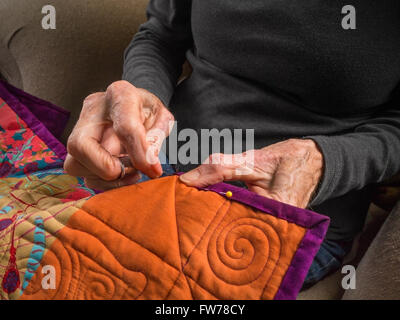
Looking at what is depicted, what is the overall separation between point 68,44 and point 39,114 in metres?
0.19

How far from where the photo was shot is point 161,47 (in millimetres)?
717

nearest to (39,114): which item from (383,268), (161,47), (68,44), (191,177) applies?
(68,44)

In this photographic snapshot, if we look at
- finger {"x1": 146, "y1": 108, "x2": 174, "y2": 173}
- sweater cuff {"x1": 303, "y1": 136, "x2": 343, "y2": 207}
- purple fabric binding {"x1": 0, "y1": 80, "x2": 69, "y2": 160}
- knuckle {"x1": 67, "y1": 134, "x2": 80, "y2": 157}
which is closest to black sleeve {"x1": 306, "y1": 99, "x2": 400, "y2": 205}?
sweater cuff {"x1": 303, "y1": 136, "x2": 343, "y2": 207}

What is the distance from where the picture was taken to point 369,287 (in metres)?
0.43

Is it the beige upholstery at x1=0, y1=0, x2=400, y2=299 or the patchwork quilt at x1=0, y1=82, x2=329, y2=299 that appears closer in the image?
the patchwork quilt at x1=0, y1=82, x2=329, y2=299

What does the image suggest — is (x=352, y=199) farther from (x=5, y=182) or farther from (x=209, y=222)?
(x=5, y=182)

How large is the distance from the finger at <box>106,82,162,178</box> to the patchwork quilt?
3 centimetres

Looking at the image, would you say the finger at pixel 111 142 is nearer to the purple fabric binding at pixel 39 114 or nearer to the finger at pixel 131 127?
the finger at pixel 131 127

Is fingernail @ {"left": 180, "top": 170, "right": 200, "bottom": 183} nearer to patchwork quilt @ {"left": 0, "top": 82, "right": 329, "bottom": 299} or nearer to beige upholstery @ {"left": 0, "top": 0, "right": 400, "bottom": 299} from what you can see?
patchwork quilt @ {"left": 0, "top": 82, "right": 329, "bottom": 299}

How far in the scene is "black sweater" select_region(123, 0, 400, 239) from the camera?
1.58ft

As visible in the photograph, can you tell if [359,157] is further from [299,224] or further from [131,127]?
[131,127]
